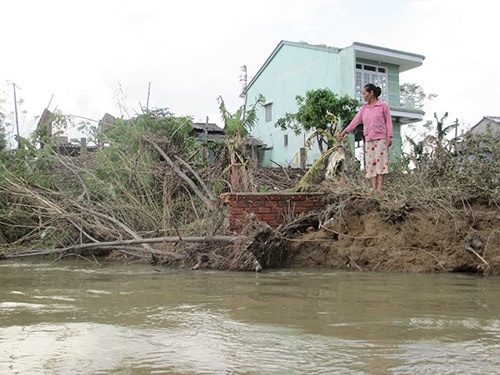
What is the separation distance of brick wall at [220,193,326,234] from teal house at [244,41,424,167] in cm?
1532

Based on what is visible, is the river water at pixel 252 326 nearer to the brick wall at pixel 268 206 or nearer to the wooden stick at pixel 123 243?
the wooden stick at pixel 123 243

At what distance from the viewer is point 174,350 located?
219 centimetres

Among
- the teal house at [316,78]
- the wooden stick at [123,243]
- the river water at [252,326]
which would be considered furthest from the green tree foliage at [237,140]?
the teal house at [316,78]

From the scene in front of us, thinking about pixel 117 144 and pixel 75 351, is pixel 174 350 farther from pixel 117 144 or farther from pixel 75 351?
pixel 117 144

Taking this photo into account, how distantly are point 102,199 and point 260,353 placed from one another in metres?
6.19

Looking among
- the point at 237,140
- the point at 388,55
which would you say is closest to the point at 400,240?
the point at 237,140

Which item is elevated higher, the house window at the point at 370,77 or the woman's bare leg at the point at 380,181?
the house window at the point at 370,77

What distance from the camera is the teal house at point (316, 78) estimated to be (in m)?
23.6

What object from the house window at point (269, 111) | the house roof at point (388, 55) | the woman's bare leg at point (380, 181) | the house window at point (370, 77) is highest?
→ the house roof at point (388, 55)

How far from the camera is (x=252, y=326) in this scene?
263 centimetres

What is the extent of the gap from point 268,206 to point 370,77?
19955mm

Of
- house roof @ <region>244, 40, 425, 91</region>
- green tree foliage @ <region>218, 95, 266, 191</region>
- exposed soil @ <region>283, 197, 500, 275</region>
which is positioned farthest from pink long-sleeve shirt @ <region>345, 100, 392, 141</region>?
house roof @ <region>244, 40, 425, 91</region>

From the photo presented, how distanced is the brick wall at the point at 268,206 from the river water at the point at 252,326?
1539mm

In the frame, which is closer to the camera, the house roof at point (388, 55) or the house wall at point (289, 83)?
the house roof at point (388, 55)
